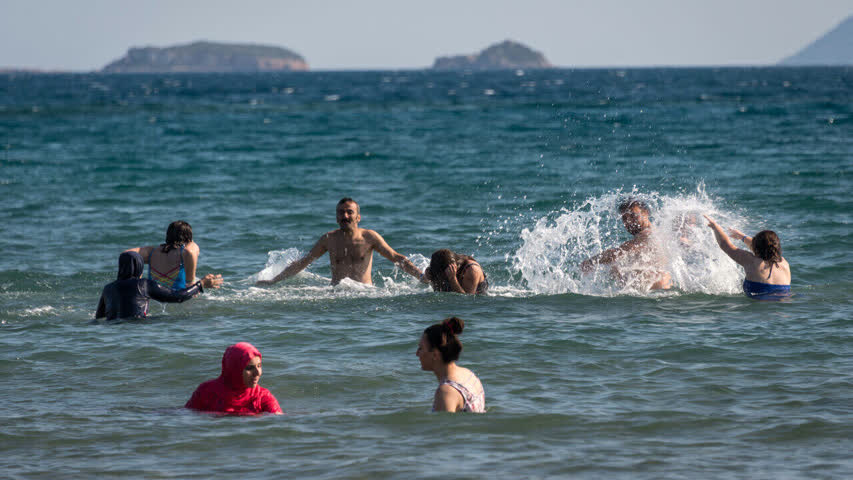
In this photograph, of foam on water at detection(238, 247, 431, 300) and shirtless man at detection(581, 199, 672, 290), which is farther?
foam on water at detection(238, 247, 431, 300)

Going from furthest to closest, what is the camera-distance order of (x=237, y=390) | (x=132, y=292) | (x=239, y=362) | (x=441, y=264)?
(x=441, y=264) → (x=132, y=292) → (x=237, y=390) → (x=239, y=362)

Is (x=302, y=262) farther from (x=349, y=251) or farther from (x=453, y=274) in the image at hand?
(x=453, y=274)

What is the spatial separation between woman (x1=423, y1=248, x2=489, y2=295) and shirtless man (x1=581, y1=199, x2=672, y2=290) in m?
1.79

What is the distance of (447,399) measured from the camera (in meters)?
6.56

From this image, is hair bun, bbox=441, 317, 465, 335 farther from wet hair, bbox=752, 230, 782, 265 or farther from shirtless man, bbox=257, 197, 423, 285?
wet hair, bbox=752, 230, 782, 265

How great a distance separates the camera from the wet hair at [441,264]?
11188 millimetres

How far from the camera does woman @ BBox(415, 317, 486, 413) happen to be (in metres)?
6.39

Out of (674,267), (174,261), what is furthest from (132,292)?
(674,267)

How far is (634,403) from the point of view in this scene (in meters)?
7.50

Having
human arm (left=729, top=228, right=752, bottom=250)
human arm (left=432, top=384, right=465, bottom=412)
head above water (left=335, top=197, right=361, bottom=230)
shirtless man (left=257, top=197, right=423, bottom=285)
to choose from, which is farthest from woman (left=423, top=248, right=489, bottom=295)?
human arm (left=432, top=384, right=465, bottom=412)

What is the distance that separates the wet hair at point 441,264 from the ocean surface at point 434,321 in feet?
0.64

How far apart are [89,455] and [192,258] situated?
14.6ft

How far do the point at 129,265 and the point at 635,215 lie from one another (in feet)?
20.5

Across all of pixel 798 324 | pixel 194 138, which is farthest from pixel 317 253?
pixel 194 138
